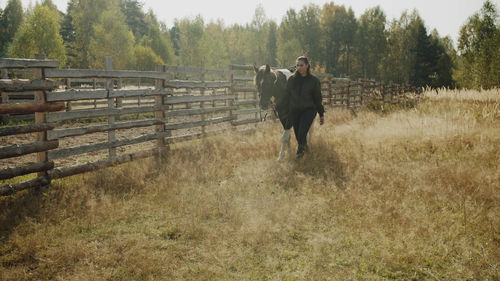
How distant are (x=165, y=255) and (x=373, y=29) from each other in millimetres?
52047

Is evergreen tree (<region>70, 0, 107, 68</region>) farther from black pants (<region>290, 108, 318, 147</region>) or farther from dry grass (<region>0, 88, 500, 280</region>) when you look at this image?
dry grass (<region>0, 88, 500, 280</region>)

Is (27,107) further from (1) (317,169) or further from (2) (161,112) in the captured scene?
(1) (317,169)

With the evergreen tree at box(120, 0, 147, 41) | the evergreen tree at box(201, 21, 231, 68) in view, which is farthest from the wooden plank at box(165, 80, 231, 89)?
the evergreen tree at box(120, 0, 147, 41)

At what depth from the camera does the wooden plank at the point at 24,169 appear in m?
4.25

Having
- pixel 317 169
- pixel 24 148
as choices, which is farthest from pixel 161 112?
pixel 317 169

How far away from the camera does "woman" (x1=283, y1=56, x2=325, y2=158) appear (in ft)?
20.4

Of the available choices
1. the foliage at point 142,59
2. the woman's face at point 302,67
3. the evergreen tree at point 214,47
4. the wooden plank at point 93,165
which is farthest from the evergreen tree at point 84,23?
the woman's face at point 302,67

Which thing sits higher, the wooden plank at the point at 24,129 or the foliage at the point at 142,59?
the foliage at the point at 142,59

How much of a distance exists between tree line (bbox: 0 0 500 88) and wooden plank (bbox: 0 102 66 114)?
1099 inches

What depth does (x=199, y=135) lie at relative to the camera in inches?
338

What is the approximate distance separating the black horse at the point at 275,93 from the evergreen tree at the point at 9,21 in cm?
4505

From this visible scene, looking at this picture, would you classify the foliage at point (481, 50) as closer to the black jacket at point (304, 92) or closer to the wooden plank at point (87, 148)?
the black jacket at point (304, 92)

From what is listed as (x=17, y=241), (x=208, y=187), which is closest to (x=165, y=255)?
(x=17, y=241)

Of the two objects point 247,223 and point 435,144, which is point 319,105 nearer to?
point 435,144
